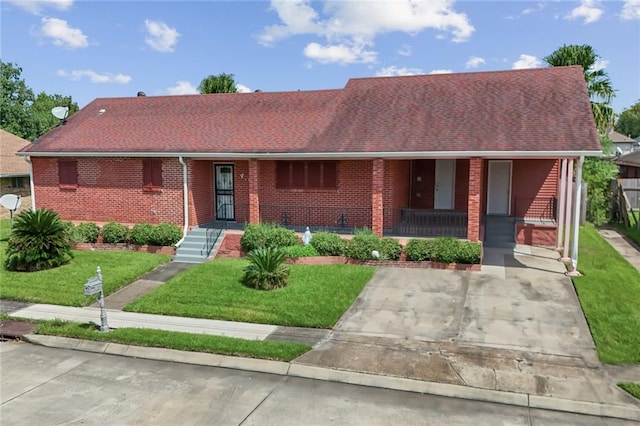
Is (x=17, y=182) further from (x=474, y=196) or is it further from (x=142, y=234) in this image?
(x=474, y=196)

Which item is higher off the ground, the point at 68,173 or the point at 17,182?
the point at 68,173

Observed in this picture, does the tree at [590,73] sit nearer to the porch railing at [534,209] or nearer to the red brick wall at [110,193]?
the porch railing at [534,209]

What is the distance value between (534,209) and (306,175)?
810cm

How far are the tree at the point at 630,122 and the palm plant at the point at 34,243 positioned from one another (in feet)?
309

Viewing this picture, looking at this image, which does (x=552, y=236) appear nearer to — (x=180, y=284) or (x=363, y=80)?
(x=363, y=80)

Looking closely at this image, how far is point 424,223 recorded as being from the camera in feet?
54.6

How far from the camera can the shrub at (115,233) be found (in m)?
16.2

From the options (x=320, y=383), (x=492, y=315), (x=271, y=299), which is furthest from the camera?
(x=271, y=299)

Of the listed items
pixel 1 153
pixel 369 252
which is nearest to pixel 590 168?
pixel 369 252

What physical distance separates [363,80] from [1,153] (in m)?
20.0

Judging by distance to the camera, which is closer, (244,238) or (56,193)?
(244,238)

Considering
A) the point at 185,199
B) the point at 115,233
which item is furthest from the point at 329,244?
the point at 115,233

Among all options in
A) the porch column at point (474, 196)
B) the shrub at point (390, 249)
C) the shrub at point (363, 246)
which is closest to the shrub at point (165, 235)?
the shrub at point (363, 246)

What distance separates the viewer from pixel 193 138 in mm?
17203
